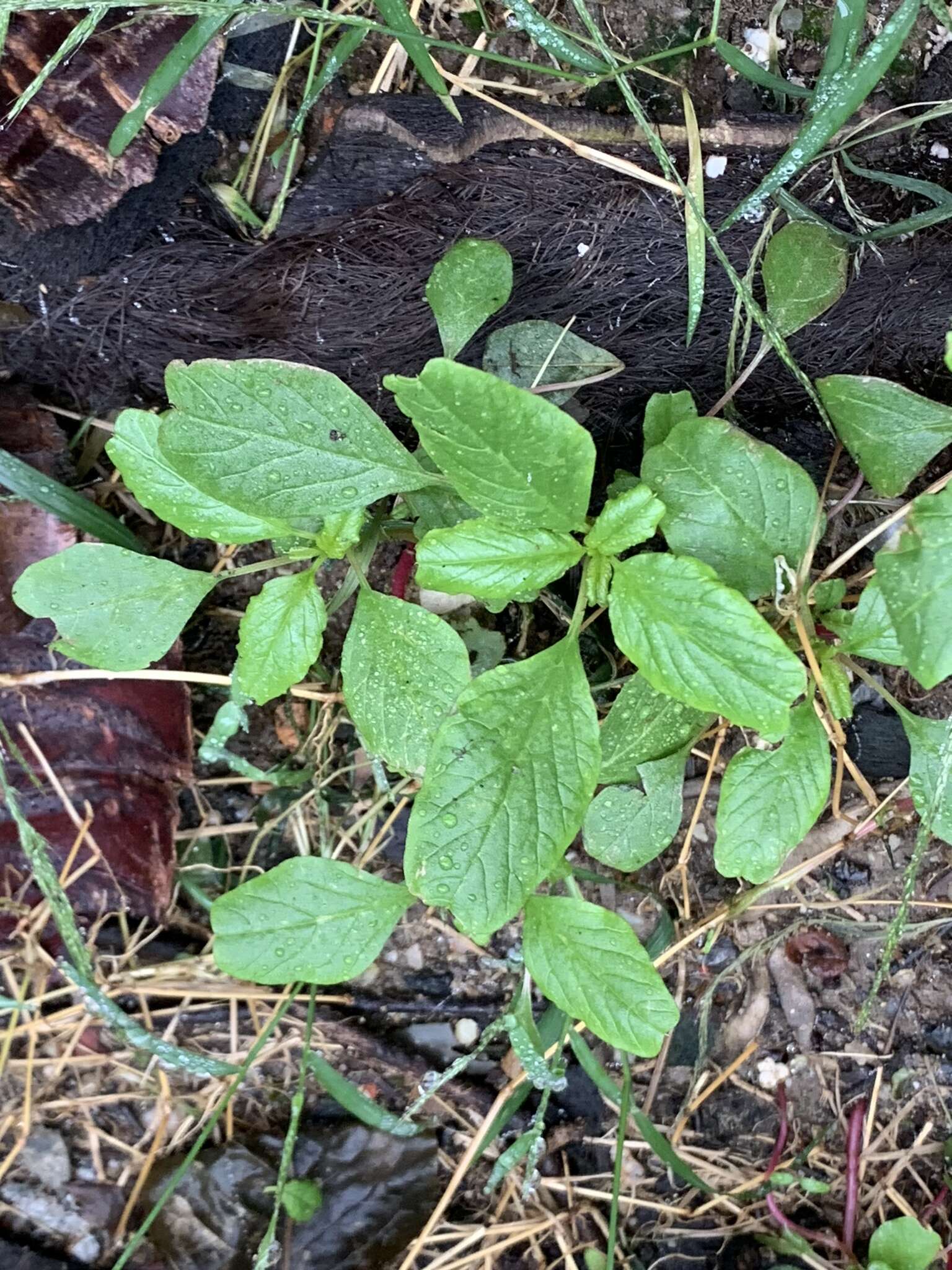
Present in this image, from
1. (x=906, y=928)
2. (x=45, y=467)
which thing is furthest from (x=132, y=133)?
(x=906, y=928)

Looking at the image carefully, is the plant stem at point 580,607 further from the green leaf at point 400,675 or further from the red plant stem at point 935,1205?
the red plant stem at point 935,1205

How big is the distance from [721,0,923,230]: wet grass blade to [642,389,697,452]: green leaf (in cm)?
24

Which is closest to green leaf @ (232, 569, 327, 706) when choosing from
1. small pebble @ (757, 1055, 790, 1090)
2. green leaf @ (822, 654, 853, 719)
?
green leaf @ (822, 654, 853, 719)

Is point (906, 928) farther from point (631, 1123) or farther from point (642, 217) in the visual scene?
point (642, 217)

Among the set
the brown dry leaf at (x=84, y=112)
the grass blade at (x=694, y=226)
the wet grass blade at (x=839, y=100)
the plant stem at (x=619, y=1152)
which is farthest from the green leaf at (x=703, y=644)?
the brown dry leaf at (x=84, y=112)

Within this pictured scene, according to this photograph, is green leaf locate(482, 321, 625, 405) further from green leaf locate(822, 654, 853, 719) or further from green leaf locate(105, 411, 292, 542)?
green leaf locate(822, 654, 853, 719)

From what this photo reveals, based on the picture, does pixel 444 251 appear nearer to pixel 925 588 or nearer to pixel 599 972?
pixel 925 588

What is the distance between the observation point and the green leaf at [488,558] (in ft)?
3.26

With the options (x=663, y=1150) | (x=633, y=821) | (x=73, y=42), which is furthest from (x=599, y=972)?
(x=73, y=42)

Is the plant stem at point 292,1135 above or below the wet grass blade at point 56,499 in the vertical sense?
below

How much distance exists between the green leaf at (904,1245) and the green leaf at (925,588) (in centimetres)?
103

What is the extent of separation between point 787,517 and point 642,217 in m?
0.47

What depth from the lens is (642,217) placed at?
1.18 m

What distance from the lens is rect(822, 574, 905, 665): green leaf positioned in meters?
1.06
